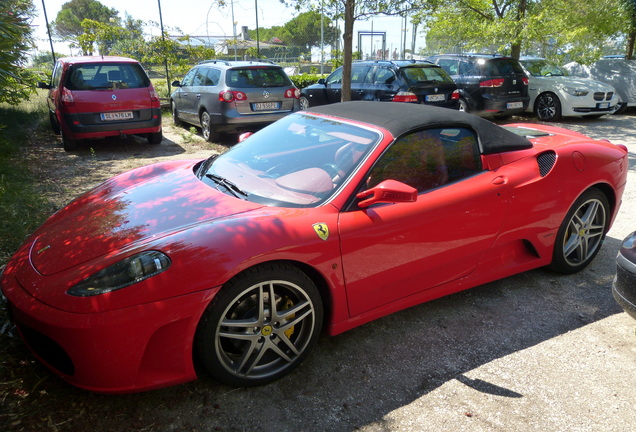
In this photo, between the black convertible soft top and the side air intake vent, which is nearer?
the black convertible soft top

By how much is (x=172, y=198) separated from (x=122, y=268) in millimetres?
757

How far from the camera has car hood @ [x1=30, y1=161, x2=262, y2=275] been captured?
251cm

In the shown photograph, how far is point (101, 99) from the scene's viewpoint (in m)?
8.33

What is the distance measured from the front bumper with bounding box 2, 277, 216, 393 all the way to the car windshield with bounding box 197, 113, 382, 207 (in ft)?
2.87

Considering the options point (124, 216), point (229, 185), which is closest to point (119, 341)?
point (124, 216)

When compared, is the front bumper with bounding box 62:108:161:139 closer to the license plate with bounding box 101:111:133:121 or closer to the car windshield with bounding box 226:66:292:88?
the license plate with bounding box 101:111:133:121

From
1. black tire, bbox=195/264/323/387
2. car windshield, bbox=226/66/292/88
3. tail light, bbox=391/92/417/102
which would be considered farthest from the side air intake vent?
tail light, bbox=391/92/417/102

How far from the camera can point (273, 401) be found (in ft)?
8.29

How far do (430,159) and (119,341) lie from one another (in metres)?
2.13

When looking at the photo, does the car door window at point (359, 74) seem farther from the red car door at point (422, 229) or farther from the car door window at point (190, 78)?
the red car door at point (422, 229)

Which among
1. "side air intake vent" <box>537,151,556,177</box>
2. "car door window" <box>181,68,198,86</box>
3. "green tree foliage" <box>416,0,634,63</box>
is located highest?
"green tree foliage" <box>416,0,634,63</box>

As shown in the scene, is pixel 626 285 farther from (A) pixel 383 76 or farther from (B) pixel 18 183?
(A) pixel 383 76

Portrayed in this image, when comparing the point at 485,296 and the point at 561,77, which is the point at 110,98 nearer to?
the point at 485,296

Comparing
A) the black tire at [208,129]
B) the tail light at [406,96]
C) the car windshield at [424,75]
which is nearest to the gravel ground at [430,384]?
the black tire at [208,129]
